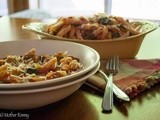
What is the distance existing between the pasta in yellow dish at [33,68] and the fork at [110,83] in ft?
0.25

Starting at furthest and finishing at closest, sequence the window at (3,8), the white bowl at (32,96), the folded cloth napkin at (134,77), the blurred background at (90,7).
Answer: the window at (3,8) < the blurred background at (90,7) < the folded cloth napkin at (134,77) < the white bowl at (32,96)

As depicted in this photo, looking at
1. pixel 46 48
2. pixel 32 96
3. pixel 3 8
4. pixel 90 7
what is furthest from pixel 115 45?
pixel 3 8

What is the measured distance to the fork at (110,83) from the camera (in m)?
0.61

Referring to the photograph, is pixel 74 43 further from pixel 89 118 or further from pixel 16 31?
pixel 16 31

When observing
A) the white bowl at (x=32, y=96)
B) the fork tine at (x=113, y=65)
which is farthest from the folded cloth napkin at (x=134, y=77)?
the white bowl at (x=32, y=96)

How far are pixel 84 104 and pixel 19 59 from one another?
19 cm

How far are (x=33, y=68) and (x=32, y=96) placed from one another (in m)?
0.11

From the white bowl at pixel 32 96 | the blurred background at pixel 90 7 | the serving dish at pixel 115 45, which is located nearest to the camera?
the white bowl at pixel 32 96

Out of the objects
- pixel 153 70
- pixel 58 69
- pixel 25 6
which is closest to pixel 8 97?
pixel 58 69

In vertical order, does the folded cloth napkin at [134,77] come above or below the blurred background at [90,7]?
→ above

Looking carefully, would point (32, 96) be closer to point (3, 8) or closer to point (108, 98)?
point (108, 98)

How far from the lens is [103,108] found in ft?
2.00

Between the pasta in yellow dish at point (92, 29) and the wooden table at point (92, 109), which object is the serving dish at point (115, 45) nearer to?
the pasta in yellow dish at point (92, 29)

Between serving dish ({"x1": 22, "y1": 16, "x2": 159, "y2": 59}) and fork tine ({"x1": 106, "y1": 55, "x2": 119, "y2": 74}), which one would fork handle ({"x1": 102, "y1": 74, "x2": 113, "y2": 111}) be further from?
serving dish ({"x1": 22, "y1": 16, "x2": 159, "y2": 59})
